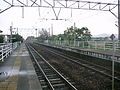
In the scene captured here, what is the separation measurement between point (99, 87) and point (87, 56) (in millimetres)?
15010

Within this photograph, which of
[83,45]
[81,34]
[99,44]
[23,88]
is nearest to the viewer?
[23,88]

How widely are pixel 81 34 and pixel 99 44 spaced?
126ft

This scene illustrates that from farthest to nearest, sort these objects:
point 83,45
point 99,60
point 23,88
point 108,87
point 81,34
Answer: point 81,34, point 83,45, point 99,60, point 108,87, point 23,88

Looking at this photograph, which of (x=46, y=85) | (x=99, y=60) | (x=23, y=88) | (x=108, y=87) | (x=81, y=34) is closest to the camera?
(x=23, y=88)

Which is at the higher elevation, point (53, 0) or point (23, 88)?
point (53, 0)

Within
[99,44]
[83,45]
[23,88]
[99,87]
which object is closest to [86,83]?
[99,87]

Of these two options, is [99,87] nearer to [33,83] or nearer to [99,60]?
[33,83]

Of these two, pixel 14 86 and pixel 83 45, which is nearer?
pixel 14 86

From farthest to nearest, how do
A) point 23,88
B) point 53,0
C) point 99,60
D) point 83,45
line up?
1. point 83,45
2. point 53,0
3. point 99,60
4. point 23,88

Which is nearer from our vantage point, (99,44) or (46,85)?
(46,85)

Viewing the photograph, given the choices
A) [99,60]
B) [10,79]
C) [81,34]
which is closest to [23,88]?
[10,79]

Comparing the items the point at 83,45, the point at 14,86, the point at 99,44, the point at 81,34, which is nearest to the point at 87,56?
the point at 99,44

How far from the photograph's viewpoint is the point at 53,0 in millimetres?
24453

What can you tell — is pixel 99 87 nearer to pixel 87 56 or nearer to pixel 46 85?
pixel 46 85
